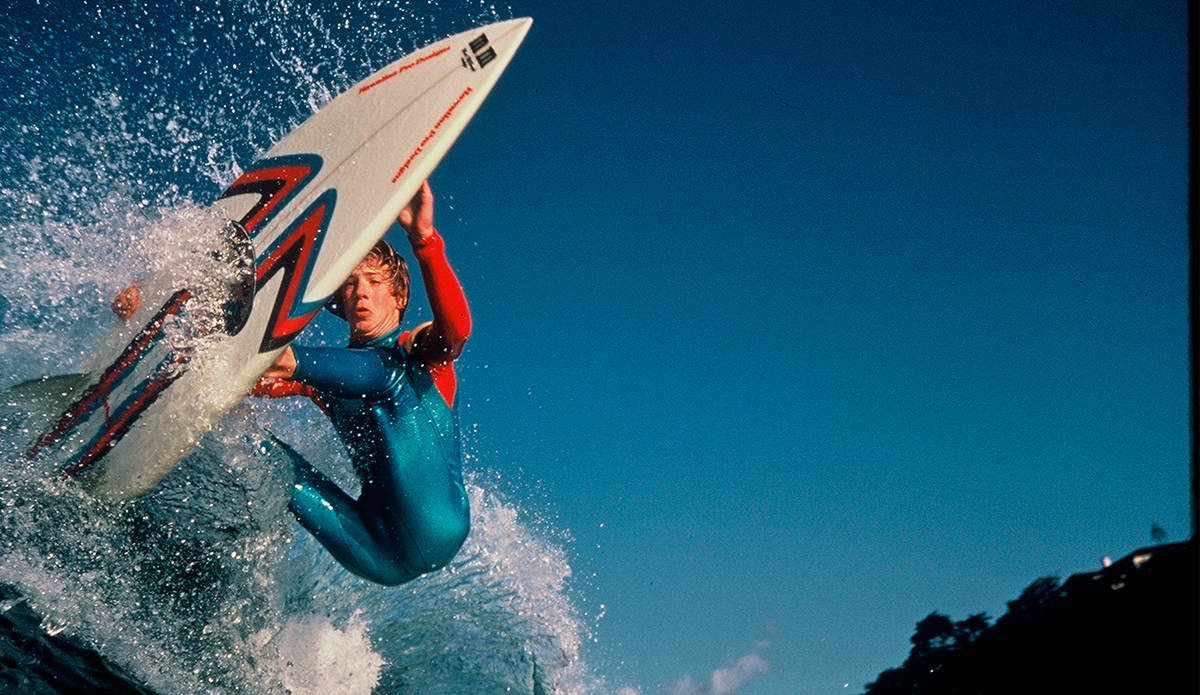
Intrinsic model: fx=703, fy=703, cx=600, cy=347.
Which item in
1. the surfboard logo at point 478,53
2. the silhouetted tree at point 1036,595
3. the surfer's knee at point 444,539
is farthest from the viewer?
the silhouetted tree at point 1036,595

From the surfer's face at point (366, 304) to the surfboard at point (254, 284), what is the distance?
377 mm

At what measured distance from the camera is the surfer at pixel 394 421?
3.28 metres

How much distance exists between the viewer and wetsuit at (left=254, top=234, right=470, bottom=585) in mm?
3299

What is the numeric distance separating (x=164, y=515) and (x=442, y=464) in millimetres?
1303

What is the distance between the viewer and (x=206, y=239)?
346 cm

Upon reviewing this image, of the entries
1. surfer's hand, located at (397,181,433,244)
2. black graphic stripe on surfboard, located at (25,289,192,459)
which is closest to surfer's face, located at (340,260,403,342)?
surfer's hand, located at (397,181,433,244)

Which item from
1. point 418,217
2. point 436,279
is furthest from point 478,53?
point 436,279

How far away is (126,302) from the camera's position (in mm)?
3664

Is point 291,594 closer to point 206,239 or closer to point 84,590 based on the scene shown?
point 84,590

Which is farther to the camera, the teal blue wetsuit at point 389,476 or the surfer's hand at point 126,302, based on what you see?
the surfer's hand at point 126,302

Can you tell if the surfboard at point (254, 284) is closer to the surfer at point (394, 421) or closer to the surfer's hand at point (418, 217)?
the surfer's hand at point (418, 217)

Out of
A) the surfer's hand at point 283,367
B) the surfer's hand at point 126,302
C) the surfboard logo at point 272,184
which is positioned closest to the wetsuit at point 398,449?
the surfer's hand at point 283,367

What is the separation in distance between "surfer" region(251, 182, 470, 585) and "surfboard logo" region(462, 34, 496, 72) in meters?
0.66

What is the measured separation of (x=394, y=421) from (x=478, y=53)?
5.95 ft
